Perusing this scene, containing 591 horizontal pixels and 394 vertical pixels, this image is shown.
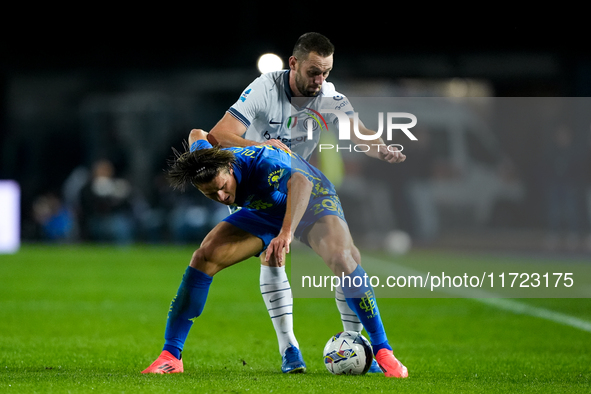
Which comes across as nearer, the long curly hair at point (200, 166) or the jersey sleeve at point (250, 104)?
the long curly hair at point (200, 166)

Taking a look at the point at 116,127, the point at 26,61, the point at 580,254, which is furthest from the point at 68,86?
the point at 580,254

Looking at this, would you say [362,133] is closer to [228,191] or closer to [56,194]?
[228,191]

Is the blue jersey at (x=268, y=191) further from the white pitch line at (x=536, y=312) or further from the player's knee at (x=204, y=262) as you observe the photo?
the white pitch line at (x=536, y=312)

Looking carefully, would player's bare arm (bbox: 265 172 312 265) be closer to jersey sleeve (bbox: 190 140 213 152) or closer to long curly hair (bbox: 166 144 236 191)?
long curly hair (bbox: 166 144 236 191)

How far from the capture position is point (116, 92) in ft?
73.8

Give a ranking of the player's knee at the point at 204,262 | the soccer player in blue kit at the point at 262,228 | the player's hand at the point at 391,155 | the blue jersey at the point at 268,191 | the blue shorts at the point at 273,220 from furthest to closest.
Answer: the player's hand at the point at 391,155 < the blue shorts at the point at 273,220 < the player's knee at the point at 204,262 < the blue jersey at the point at 268,191 < the soccer player in blue kit at the point at 262,228

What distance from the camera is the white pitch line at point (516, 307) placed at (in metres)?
7.48

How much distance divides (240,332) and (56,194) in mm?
15812

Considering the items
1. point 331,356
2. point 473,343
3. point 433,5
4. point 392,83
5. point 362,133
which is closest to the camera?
point 331,356

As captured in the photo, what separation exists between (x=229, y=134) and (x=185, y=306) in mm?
1025

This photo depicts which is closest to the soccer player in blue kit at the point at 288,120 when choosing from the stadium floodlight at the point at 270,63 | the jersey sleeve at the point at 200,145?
the jersey sleeve at the point at 200,145

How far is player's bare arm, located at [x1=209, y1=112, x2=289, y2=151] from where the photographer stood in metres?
4.77

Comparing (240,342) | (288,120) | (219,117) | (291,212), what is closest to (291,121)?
(288,120)

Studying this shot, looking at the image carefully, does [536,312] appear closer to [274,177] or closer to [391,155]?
[391,155]
